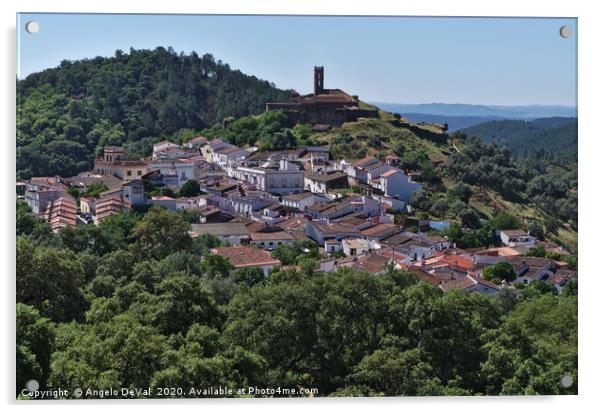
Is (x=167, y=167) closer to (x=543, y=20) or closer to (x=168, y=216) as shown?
(x=168, y=216)

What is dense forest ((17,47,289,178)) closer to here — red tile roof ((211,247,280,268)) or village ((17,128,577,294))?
village ((17,128,577,294))

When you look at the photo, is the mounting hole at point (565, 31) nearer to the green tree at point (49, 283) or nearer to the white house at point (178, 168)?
the green tree at point (49, 283)

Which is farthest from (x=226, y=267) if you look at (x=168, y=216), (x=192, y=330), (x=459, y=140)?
(x=459, y=140)

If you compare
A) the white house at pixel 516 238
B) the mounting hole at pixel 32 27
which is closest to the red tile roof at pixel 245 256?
the white house at pixel 516 238

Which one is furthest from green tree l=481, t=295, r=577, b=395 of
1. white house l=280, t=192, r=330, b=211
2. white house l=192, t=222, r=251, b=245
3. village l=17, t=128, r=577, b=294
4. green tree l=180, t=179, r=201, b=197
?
white house l=280, t=192, r=330, b=211

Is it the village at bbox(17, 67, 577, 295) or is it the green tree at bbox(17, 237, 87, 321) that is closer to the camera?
the green tree at bbox(17, 237, 87, 321)

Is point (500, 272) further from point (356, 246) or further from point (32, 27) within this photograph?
point (32, 27)
